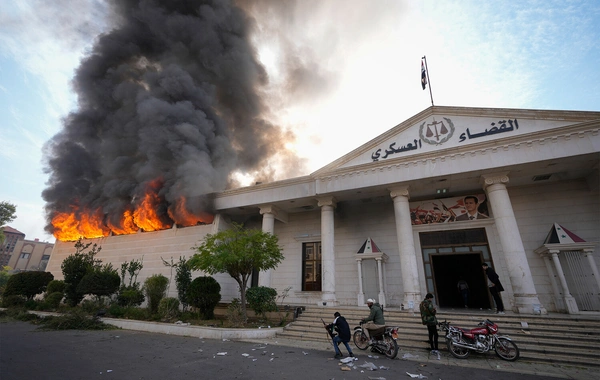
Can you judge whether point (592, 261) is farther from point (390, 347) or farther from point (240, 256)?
point (240, 256)

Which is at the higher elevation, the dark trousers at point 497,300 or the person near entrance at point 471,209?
the person near entrance at point 471,209

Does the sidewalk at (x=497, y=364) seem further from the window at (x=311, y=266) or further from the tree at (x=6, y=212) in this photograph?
the tree at (x=6, y=212)

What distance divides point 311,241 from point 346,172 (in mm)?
5798

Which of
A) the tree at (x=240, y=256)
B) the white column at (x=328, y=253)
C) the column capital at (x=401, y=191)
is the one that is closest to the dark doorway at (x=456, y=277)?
the column capital at (x=401, y=191)

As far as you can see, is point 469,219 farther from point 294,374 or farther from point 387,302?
point 294,374

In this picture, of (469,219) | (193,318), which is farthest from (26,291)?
(469,219)

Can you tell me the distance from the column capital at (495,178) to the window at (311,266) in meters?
10.1

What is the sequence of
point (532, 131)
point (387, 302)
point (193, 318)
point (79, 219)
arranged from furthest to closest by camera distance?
point (79, 219) → point (387, 302) → point (193, 318) → point (532, 131)

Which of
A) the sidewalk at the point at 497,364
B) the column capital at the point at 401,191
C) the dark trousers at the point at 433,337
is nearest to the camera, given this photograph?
the sidewalk at the point at 497,364

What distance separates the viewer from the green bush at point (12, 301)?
1708cm

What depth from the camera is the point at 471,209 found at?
14266mm

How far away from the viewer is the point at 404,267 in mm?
12477

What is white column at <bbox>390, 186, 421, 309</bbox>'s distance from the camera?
472 inches

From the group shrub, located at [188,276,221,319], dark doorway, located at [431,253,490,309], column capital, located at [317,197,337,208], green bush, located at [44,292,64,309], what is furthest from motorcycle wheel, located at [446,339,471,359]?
green bush, located at [44,292,64,309]
